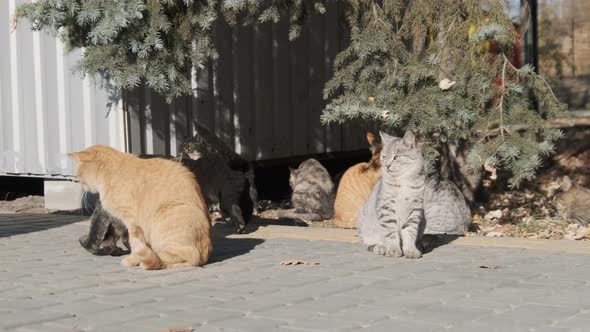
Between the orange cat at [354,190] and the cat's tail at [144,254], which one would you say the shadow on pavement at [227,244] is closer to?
the cat's tail at [144,254]

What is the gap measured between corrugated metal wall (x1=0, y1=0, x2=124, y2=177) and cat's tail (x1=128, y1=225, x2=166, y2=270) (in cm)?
438

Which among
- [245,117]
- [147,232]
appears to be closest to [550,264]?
[147,232]

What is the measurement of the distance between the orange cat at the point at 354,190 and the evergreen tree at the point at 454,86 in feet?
5.33

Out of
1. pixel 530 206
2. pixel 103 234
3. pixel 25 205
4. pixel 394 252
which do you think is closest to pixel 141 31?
pixel 103 234

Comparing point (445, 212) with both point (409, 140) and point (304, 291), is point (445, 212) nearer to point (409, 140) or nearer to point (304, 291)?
point (409, 140)

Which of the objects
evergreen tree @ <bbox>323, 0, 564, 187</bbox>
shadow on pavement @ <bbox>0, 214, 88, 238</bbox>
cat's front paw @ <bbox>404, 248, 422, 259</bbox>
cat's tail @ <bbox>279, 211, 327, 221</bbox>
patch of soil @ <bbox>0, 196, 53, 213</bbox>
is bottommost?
cat's front paw @ <bbox>404, 248, 422, 259</bbox>

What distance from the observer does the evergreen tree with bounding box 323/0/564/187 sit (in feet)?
29.3

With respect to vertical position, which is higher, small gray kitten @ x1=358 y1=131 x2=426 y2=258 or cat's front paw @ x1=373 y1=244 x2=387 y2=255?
small gray kitten @ x1=358 y1=131 x2=426 y2=258

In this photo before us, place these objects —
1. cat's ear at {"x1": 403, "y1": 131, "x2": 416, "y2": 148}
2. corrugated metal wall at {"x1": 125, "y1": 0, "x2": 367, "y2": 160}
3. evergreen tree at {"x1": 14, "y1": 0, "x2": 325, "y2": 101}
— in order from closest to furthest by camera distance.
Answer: cat's ear at {"x1": 403, "y1": 131, "x2": 416, "y2": 148} < evergreen tree at {"x1": 14, "y1": 0, "x2": 325, "y2": 101} < corrugated metal wall at {"x1": 125, "y1": 0, "x2": 367, "y2": 160}

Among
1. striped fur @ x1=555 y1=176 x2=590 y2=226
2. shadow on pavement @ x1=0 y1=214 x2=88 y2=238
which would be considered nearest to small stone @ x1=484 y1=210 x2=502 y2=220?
striped fur @ x1=555 y1=176 x2=590 y2=226

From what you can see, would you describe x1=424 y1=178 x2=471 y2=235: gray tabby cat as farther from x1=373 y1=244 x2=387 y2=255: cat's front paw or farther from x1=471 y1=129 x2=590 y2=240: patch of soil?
x1=373 y1=244 x2=387 y2=255: cat's front paw

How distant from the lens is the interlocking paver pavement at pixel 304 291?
567cm

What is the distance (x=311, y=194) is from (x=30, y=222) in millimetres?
3955

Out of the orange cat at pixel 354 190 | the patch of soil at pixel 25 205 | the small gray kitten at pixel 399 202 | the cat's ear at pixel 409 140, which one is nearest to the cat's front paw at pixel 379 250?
the small gray kitten at pixel 399 202
